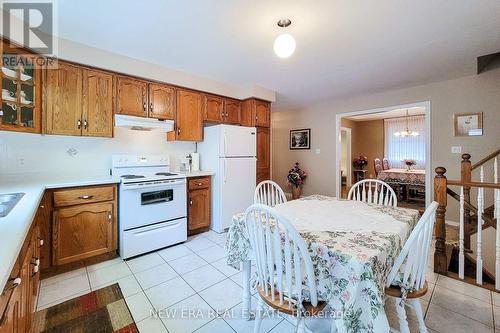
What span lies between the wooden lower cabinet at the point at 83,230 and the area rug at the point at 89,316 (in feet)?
1.85

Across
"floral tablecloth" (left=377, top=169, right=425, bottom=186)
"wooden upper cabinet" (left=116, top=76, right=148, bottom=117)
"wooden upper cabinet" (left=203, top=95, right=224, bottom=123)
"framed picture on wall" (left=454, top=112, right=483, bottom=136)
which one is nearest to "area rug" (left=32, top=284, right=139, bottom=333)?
"wooden upper cabinet" (left=116, top=76, right=148, bottom=117)

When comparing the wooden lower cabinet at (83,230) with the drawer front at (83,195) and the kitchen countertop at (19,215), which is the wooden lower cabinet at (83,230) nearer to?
the drawer front at (83,195)

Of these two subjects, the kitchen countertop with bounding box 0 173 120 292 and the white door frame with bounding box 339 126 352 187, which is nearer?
the kitchen countertop with bounding box 0 173 120 292

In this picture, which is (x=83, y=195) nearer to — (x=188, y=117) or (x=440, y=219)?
(x=188, y=117)

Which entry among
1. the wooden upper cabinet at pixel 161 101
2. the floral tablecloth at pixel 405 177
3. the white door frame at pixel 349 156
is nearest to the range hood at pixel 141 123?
the wooden upper cabinet at pixel 161 101

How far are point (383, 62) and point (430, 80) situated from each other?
1351mm

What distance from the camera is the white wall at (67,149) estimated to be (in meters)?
2.30

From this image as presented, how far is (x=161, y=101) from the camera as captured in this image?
3.06 m

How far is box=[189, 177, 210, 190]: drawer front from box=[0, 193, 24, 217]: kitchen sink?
5.61ft

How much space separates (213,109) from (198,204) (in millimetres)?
1525

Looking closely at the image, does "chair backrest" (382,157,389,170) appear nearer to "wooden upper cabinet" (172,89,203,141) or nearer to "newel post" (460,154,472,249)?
"newel post" (460,154,472,249)

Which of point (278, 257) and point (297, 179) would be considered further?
point (297, 179)

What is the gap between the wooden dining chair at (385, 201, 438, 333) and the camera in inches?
44.8

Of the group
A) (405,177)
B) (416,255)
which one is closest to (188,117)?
(416,255)
